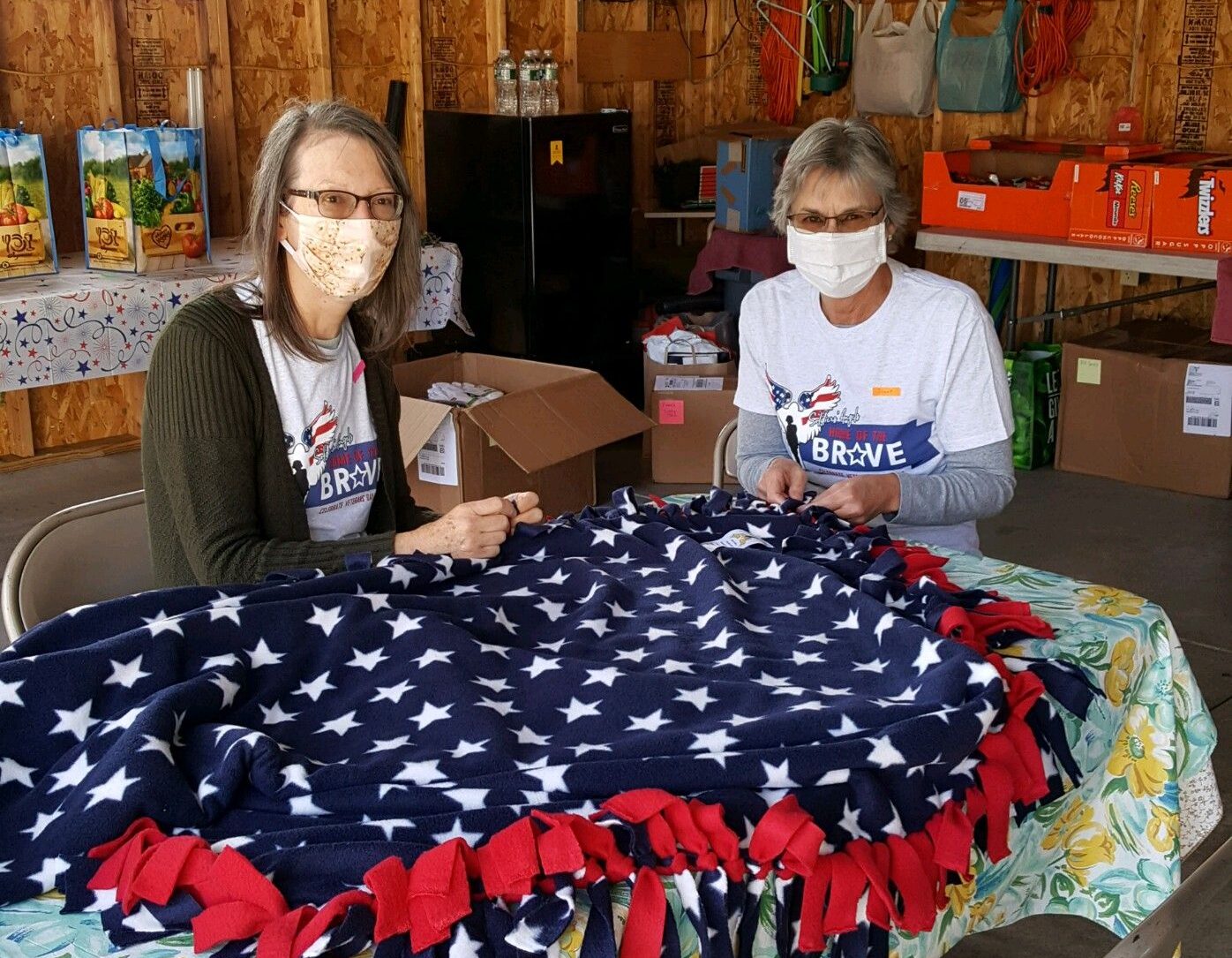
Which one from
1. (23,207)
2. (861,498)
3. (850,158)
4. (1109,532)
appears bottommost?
(1109,532)

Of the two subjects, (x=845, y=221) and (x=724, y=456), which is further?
(x=724, y=456)

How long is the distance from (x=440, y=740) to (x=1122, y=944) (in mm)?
689

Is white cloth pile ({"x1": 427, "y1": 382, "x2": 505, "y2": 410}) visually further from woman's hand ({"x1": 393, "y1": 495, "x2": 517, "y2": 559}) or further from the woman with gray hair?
woman's hand ({"x1": 393, "y1": 495, "x2": 517, "y2": 559})

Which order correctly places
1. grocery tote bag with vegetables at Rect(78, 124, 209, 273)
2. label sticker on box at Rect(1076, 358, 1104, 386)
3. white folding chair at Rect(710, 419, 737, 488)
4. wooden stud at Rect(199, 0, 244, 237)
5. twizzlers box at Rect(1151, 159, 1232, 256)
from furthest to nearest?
1. wooden stud at Rect(199, 0, 244, 237)
2. label sticker on box at Rect(1076, 358, 1104, 386)
3. twizzlers box at Rect(1151, 159, 1232, 256)
4. grocery tote bag with vegetables at Rect(78, 124, 209, 273)
5. white folding chair at Rect(710, 419, 737, 488)

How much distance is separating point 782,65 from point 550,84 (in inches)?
59.5

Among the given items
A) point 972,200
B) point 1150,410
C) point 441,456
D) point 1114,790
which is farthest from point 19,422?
point 1114,790

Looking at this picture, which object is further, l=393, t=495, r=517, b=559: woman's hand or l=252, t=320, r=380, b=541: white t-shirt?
l=252, t=320, r=380, b=541: white t-shirt

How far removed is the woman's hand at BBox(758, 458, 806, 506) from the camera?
235 cm

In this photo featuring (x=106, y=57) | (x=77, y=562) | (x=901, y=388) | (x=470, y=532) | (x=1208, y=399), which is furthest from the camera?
(x=106, y=57)

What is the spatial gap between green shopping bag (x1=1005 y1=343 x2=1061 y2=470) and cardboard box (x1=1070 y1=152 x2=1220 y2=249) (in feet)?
1.97

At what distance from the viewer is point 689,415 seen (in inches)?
217

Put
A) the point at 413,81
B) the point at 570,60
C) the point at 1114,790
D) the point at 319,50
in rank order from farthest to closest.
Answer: the point at 570,60 → the point at 413,81 → the point at 319,50 → the point at 1114,790

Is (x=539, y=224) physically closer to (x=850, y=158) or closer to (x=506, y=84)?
(x=506, y=84)

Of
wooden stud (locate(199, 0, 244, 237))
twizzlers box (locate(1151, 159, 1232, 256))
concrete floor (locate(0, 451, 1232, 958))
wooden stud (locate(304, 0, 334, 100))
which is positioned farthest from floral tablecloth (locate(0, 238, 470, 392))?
twizzlers box (locate(1151, 159, 1232, 256))
